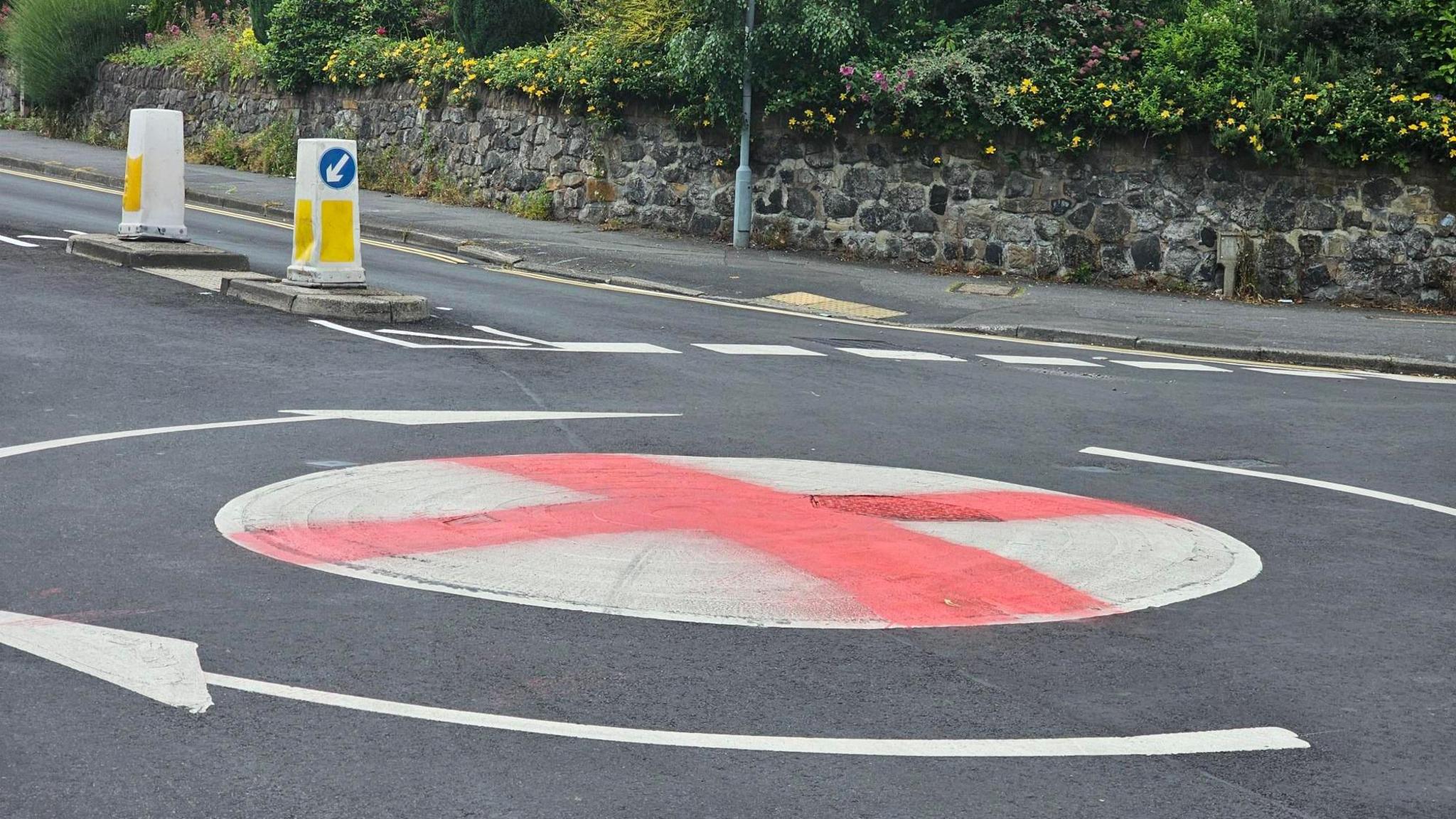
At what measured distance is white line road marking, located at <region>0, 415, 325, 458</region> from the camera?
27.2 feet

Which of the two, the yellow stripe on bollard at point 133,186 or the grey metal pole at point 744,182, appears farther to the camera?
the grey metal pole at point 744,182

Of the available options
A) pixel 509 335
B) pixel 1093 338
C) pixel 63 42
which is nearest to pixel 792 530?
pixel 509 335

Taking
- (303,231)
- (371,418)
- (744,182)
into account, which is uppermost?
(744,182)

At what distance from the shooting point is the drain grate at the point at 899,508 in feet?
25.6

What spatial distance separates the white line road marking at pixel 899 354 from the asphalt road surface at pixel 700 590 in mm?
1638

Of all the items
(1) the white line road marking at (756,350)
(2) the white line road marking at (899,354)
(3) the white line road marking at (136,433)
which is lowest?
(3) the white line road marking at (136,433)

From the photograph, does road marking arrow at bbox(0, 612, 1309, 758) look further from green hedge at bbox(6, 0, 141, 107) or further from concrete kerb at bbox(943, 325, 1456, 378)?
green hedge at bbox(6, 0, 141, 107)

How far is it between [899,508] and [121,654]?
3818 millimetres

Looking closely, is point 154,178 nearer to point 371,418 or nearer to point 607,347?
point 607,347

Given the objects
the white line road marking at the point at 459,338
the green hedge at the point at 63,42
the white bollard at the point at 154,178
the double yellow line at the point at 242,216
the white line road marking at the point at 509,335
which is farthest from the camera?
the green hedge at the point at 63,42

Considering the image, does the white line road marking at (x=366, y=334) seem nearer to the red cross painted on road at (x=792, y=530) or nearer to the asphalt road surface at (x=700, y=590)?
the asphalt road surface at (x=700, y=590)

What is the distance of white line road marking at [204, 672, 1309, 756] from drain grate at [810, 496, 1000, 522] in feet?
9.42

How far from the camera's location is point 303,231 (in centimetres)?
1397

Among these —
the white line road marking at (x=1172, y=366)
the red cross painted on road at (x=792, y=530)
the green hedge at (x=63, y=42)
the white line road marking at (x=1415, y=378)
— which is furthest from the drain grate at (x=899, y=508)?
the green hedge at (x=63, y=42)
